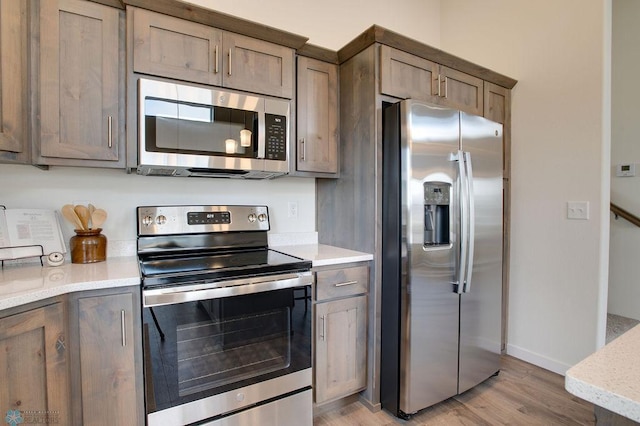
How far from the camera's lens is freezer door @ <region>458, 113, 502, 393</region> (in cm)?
198

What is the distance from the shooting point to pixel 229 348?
1.49 meters

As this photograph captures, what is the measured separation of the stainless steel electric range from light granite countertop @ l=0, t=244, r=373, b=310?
0.09m

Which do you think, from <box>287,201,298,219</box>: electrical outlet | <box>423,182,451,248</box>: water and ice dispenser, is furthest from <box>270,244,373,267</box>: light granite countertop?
<box>423,182,451,248</box>: water and ice dispenser

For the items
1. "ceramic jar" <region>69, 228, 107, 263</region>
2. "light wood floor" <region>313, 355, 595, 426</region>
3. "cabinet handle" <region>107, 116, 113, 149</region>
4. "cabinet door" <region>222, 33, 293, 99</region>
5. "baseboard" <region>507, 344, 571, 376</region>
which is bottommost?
"light wood floor" <region>313, 355, 595, 426</region>

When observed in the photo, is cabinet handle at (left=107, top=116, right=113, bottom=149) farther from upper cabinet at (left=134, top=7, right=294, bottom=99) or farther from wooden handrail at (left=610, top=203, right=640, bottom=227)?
wooden handrail at (left=610, top=203, right=640, bottom=227)

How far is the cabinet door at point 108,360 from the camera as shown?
49.8 inches

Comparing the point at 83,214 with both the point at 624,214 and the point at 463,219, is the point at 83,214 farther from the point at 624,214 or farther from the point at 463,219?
the point at 624,214

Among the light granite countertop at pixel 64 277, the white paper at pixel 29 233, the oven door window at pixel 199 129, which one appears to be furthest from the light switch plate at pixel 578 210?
the white paper at pixel 29 233

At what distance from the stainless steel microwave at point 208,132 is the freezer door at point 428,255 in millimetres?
753

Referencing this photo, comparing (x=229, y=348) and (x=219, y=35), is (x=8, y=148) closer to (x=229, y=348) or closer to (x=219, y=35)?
(x=219, y=35)

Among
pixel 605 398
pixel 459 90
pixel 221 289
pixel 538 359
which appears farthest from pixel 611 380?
pixel 538 359

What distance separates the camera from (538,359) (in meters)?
2.40

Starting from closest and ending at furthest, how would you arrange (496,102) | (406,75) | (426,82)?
(406,75)
(426,82)
(496,102)

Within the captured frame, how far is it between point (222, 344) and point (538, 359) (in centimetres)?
231
